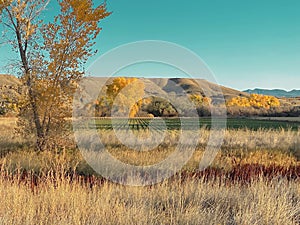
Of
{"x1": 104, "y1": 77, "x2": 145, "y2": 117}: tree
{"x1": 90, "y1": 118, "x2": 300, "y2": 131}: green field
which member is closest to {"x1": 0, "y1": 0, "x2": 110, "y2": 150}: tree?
{"x1": 90, "y1": 118, "x2": 300, "y2": 131}: green field

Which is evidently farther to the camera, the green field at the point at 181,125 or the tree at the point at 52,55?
the green field at the point at 181,125

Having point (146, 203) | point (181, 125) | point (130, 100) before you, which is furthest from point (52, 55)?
point (130, 100)

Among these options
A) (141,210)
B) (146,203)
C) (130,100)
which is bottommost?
(146,203)

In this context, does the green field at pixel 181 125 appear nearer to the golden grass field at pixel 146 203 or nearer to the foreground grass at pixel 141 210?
the golden grass field at pixel 146 203

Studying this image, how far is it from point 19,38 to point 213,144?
10670 mm

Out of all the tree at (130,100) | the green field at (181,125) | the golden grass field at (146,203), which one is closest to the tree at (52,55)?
the golden grass field at (146,203)

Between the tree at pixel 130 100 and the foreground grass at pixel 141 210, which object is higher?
the tree at pixel 130 100

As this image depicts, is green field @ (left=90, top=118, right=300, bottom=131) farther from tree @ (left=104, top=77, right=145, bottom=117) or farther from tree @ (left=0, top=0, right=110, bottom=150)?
tree @ (left=0, top=0, right=110, bottom=150)

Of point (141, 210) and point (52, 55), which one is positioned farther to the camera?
point (52, 55)

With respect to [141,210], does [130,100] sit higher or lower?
higher

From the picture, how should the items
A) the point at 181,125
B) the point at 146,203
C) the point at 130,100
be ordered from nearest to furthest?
the point at 146,203 < the point at 181,125 < the point at 130,100

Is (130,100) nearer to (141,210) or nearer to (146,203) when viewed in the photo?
(146,203)

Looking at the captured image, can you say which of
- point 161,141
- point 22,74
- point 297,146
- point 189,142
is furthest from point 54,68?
point 297,146

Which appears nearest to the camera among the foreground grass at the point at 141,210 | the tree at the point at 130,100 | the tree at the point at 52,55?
the foreground grass at the point at 141,210
